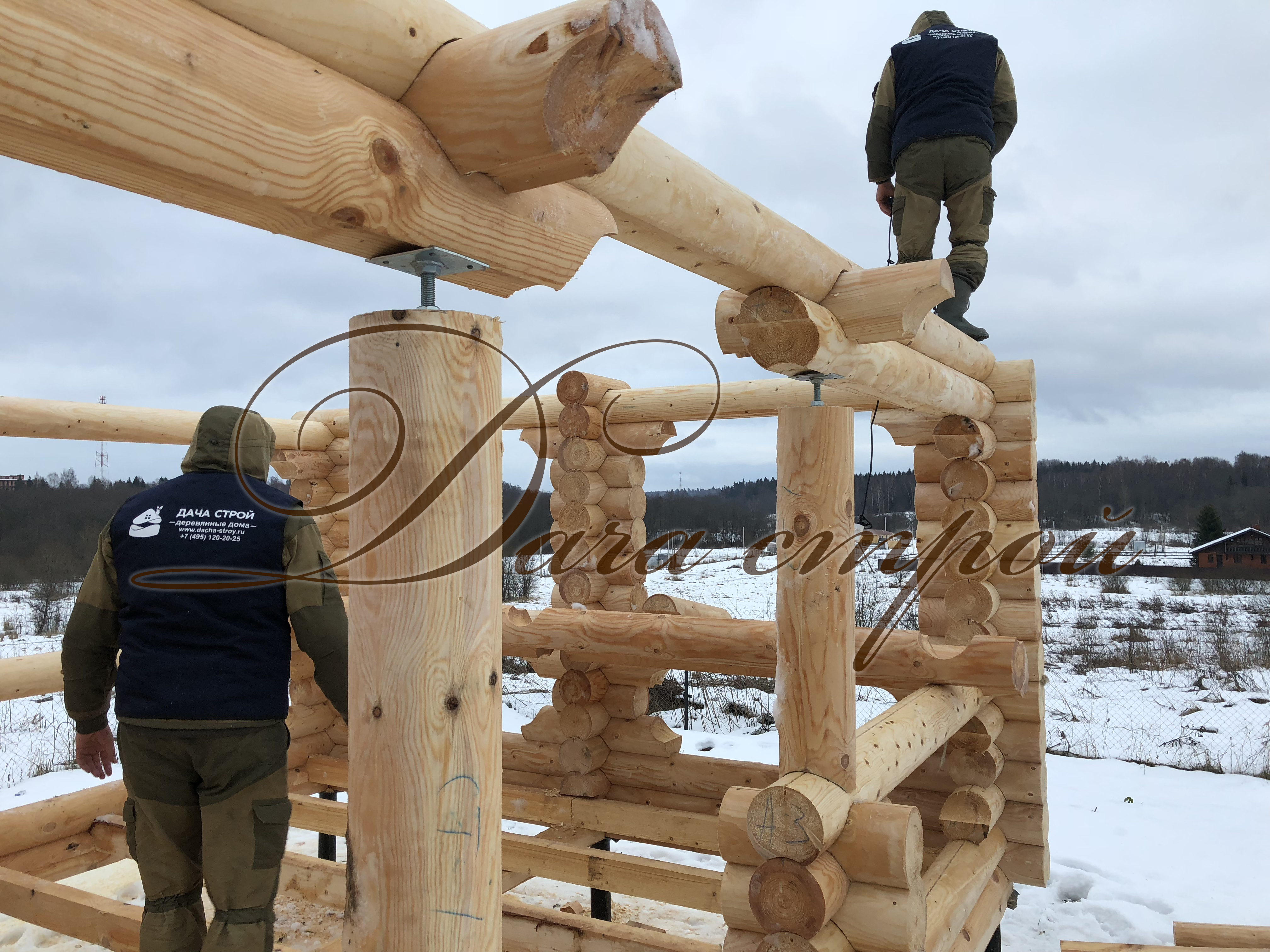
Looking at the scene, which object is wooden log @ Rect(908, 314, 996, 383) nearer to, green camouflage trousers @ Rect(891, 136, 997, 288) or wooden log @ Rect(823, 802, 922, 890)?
green camouflage trousers @ Rect(891, 136, 997, 288)

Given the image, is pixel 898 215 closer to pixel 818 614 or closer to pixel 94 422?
pixel 818 614

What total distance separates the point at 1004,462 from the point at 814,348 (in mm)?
3184

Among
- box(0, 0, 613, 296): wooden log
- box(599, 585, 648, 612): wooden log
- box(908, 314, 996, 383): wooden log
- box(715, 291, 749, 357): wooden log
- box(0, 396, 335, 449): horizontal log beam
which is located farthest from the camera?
box(599, 585, 648, 612): wooden log

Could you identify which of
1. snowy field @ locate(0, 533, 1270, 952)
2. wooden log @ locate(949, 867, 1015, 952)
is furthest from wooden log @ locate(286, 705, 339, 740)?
wooden log @ locate(949, 867, 1015, 952)

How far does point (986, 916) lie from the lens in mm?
4961

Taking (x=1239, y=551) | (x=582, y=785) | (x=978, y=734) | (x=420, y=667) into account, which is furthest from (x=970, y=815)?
(x=1239, y=551)

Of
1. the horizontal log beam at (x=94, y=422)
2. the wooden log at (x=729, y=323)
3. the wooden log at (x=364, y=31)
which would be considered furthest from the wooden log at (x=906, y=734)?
the horizontal log beam at (x=94, y=422)

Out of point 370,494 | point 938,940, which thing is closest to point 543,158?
point 370,494

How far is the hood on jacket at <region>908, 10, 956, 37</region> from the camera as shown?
5.58 m

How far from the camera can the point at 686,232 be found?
2373mm

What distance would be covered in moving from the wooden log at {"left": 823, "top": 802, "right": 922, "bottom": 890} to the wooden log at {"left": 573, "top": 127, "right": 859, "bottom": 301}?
1902 mm

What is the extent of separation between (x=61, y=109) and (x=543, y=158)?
2.47 feet

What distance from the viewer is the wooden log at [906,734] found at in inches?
134

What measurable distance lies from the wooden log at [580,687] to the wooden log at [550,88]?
5.04m
